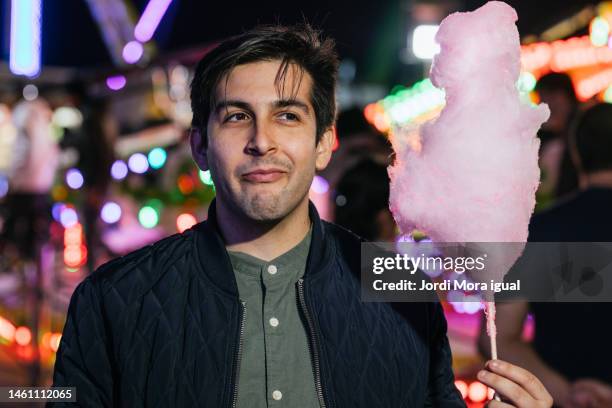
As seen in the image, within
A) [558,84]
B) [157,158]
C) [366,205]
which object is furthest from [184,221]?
[366,205]

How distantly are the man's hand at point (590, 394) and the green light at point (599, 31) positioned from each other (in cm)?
607

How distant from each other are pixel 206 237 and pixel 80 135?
19.4 ft

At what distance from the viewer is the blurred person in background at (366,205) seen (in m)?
3.38

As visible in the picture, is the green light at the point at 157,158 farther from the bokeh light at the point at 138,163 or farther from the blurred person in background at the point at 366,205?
the blurred person in background at the point at 366,205

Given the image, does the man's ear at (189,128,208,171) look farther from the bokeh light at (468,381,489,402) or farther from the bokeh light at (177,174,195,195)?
the bokeh light at (177,174,195,195)

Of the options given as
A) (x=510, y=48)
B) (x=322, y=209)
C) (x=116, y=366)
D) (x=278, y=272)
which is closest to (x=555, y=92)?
(x=322, y=209)

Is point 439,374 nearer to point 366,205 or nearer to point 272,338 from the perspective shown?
point 272,338

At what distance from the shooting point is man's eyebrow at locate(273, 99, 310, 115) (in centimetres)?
183

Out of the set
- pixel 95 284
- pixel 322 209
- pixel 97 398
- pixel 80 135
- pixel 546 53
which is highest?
pixel 546 53

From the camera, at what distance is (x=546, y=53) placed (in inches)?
356

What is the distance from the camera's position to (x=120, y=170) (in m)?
7.97

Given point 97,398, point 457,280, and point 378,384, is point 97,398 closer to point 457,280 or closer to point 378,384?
point 378,384

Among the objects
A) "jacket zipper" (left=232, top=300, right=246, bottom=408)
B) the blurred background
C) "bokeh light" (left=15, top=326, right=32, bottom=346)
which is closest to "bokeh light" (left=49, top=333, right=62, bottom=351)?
the blurred background

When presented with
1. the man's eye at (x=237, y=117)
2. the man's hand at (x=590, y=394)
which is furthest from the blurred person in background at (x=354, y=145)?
the man's eye at (x=237, y=117)
